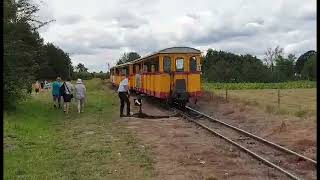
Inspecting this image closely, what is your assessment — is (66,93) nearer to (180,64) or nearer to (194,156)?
(180,64)

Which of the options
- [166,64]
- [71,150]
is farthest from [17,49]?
[71,150]

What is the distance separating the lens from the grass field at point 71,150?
983 cm

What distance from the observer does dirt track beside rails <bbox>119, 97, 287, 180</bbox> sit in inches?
379

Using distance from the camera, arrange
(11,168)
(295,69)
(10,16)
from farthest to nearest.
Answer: (295,69)
(10,16)
(11,168)

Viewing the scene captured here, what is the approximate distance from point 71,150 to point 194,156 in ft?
9.82

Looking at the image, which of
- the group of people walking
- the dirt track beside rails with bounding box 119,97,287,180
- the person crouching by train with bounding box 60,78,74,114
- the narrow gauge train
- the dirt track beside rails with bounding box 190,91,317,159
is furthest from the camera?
the narrow gauge train

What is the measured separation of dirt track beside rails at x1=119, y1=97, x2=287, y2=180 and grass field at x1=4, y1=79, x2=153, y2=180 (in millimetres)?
392

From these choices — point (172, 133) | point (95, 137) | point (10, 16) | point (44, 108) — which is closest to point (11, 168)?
point (95, 137)

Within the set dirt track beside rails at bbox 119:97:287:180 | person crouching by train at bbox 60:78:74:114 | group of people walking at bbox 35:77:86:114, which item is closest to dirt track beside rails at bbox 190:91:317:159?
dirt track beside rails at bbox 119:97:287:180

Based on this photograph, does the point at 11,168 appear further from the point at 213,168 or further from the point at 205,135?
the point at 205,135

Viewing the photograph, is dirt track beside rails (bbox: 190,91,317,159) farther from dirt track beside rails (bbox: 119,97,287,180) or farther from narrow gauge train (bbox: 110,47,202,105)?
dirt track beside rails (bbox: 119,97,287,180)

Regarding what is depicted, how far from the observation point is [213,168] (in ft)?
33.3

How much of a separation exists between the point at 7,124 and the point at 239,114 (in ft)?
29.5

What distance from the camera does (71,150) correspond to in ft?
41.3
